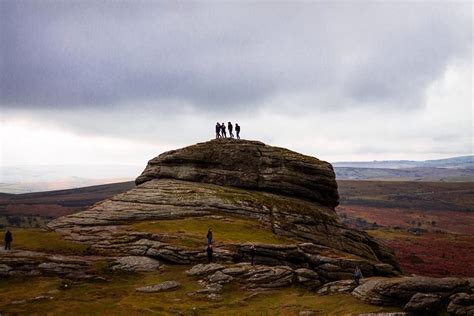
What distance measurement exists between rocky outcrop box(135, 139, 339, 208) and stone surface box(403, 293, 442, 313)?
123 ft

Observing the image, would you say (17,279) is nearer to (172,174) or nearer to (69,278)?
(69,278)

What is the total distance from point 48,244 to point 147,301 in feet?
59.1

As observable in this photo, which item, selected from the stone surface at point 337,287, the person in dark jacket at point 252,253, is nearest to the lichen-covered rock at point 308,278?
the stone surface at point 337,287

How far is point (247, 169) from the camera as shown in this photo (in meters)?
70.1

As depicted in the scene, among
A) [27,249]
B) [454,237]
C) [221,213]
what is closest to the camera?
[27,249]

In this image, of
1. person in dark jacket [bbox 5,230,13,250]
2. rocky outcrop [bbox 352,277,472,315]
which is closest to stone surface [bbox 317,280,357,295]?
rocky outcrop [bbox 352,277,472,315]

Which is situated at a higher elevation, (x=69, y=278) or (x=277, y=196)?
(x=277, y=196)

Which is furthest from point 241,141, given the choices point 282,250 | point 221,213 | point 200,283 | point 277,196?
point 200,283

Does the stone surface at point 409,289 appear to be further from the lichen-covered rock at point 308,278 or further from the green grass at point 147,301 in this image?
the lichen-covered rock at point 308,278

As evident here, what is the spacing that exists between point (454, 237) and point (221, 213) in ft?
435

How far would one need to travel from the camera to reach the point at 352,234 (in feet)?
213

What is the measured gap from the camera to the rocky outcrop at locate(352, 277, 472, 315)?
3122cm

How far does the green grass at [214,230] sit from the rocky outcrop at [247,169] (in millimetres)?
12302

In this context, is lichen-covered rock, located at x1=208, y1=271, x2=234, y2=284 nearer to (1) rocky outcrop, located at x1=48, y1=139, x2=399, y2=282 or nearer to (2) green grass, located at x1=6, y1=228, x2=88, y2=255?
(1) rocky outcrop, located at x1=48, y1=139, x2=399, y2=282
